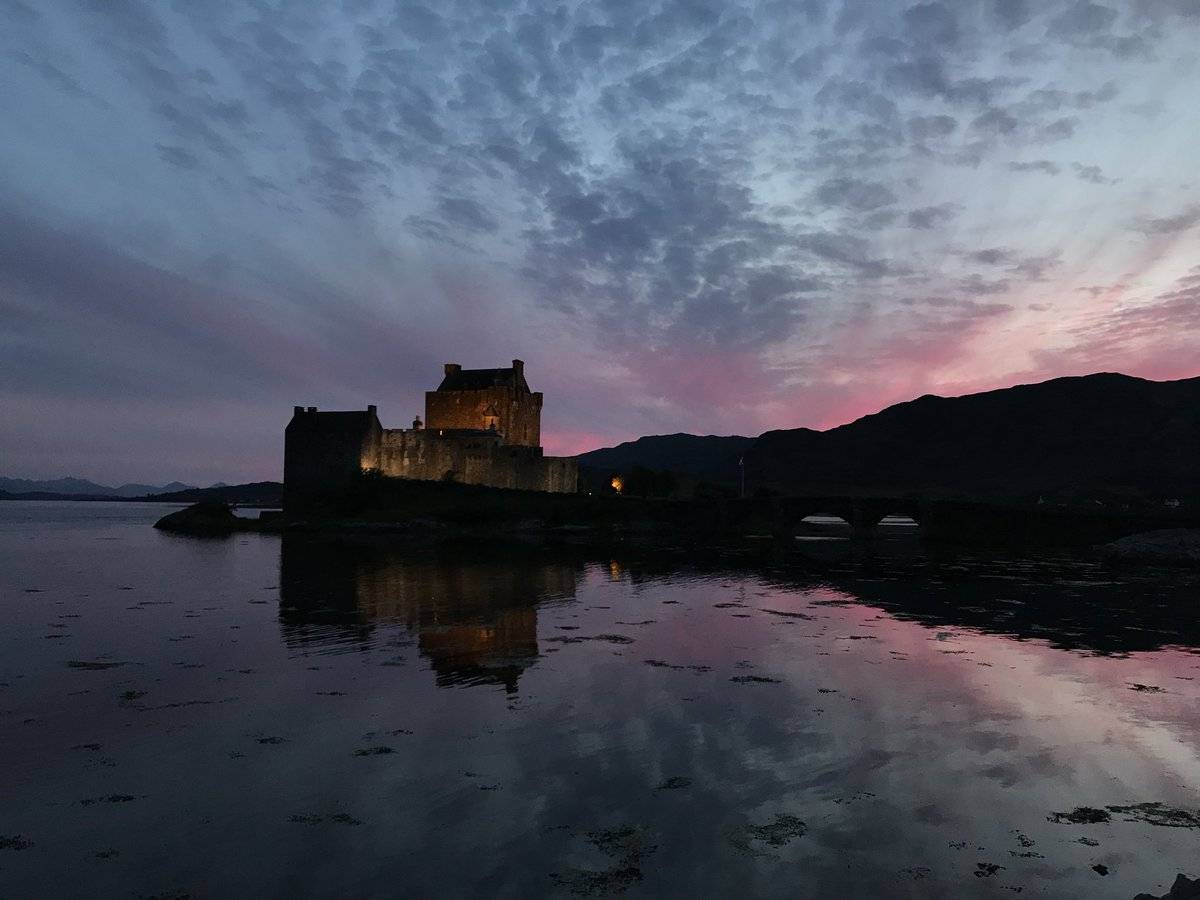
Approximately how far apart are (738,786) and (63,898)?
8.12 metres

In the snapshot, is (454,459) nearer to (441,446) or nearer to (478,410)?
(441,446)

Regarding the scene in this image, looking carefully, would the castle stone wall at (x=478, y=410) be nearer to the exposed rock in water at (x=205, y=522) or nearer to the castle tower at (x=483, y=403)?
the castle tower at (x=483, y=403)

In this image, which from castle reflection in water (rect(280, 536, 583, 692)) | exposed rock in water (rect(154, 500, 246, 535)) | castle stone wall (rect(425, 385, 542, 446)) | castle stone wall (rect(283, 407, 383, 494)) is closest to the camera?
castle reflection in water (rect(280, 536, 583, 692))

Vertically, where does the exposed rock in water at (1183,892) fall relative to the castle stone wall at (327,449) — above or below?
below

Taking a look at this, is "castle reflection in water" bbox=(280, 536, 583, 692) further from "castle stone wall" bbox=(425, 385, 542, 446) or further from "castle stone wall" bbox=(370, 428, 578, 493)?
"castle stone wall" bbox=(425, 385, 542, 446)

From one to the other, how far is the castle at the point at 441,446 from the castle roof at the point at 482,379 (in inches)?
5.5

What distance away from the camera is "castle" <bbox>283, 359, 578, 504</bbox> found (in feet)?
294

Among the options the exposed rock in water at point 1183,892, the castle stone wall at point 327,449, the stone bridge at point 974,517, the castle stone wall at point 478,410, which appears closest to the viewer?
the exposed rock in water at point 1183,892

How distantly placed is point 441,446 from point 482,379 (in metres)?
14.2

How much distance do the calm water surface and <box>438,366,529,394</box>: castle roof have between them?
75565 millimetres

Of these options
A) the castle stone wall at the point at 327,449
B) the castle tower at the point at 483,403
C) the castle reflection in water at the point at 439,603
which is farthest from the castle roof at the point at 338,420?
the castle reflection in water at the point at 439,603

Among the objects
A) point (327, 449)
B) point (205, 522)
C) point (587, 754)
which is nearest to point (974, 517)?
point (327, 449)

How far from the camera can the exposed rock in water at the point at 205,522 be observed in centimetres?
9169

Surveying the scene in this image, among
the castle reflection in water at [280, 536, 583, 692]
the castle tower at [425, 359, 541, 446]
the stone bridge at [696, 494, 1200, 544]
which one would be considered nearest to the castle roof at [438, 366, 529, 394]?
the castle tower at [425, 359, 541, 446]
